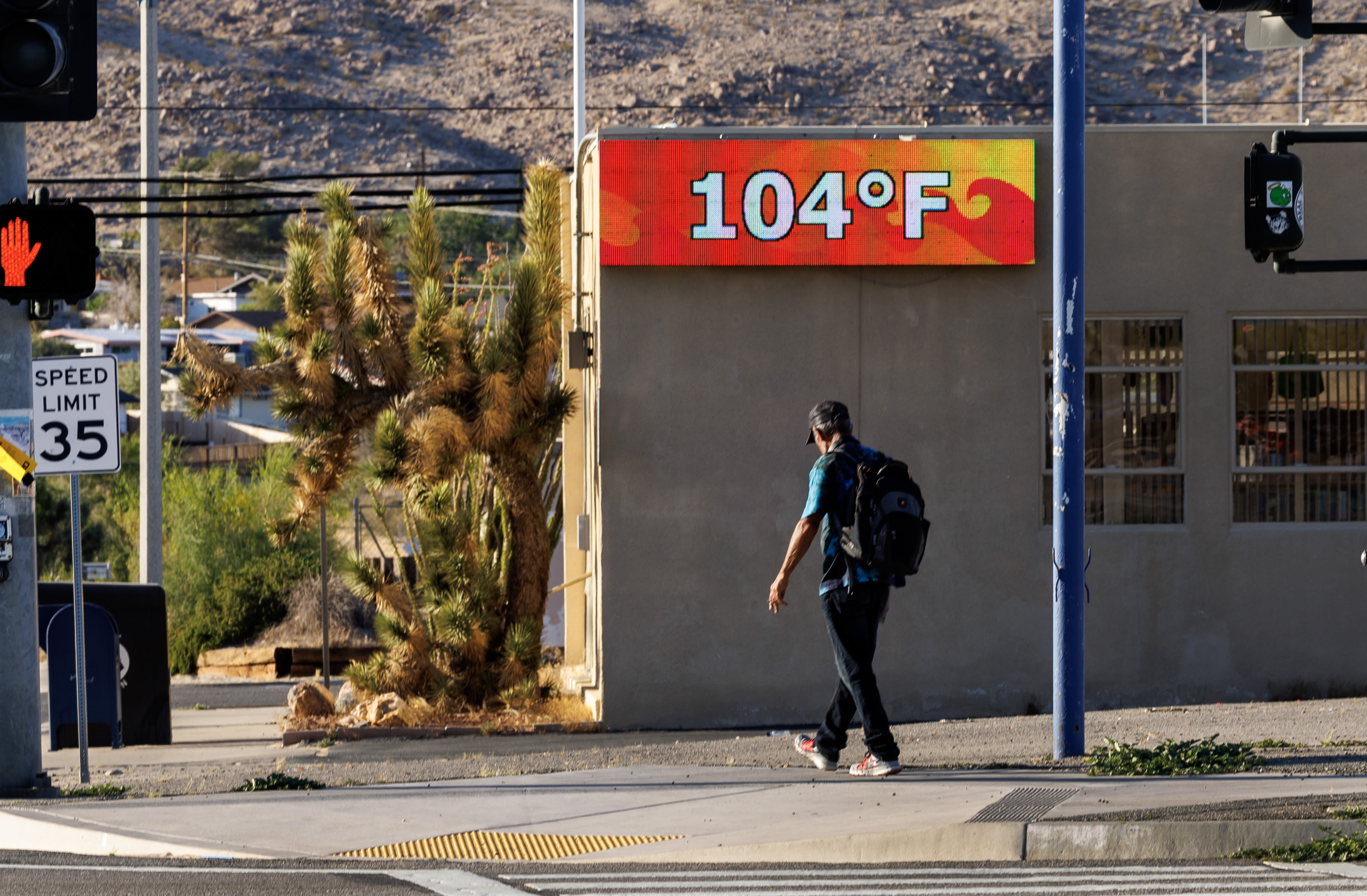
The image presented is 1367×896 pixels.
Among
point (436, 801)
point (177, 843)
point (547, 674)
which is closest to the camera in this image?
point (177, 843)

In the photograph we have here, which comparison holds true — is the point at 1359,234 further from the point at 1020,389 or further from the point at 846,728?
the point at 846,728

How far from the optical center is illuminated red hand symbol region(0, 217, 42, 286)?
30.7ft

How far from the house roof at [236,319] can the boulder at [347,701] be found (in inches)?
2437

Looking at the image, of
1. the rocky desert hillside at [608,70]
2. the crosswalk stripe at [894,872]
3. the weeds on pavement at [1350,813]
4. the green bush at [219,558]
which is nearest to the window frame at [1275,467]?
the weeds on pavement at [1350,813]

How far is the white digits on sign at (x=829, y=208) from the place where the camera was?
1316 centimetres

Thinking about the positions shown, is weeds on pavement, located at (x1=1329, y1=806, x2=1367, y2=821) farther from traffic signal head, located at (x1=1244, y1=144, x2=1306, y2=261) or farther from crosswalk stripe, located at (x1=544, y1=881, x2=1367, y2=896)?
traffic signal head, located at (x1=1244, y1=144, x2=1306, y2=261)

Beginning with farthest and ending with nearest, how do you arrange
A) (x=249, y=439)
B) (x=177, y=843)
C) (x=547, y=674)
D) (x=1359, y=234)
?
(x=249, y=439), (x=547, y=674), (x=1359, y=234), (x=177, y=843)

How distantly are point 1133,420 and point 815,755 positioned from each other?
19.0 feet

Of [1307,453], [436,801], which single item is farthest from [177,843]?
[1307,453]

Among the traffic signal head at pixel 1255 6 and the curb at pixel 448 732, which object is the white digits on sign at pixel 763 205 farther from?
the traffic signal head at pixel 1255 6

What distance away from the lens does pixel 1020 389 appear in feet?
43.9

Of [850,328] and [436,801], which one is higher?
[850,328]

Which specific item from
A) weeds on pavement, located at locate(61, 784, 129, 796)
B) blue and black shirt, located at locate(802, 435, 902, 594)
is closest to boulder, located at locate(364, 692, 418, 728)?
weeds on pavement, located at locate(61, 784, 129, 796)

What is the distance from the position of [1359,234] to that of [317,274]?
29.0ft
